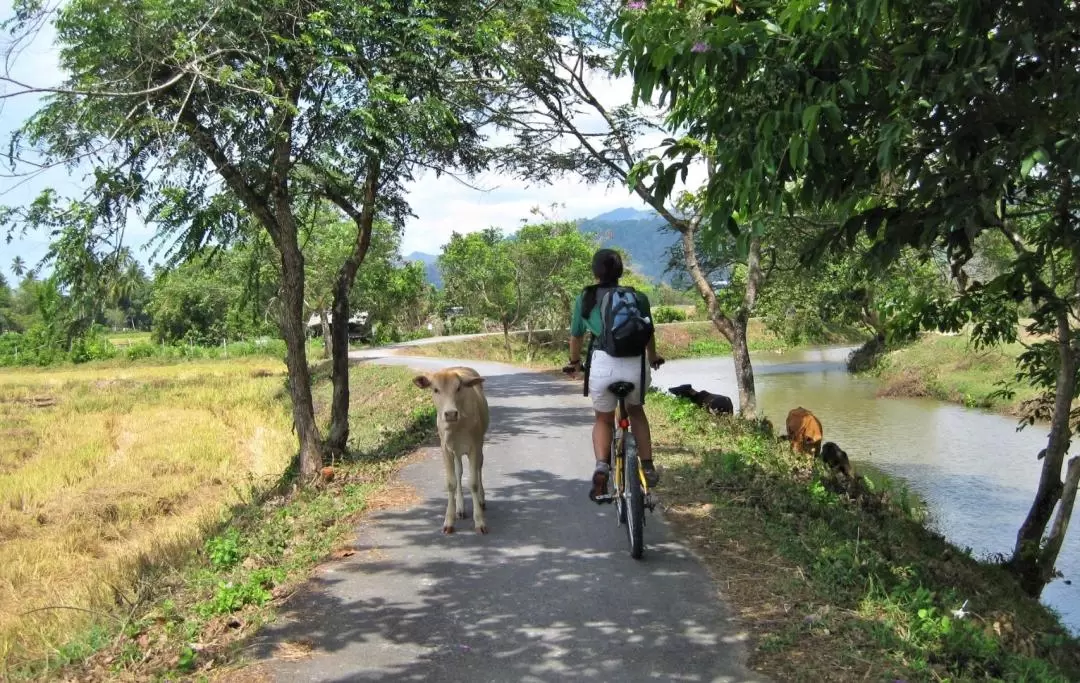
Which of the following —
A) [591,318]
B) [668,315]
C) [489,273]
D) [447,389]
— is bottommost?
[447,389]

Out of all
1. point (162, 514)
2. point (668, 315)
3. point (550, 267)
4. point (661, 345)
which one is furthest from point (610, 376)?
point (668, 315)

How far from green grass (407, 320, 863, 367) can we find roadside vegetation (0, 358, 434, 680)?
11.8 meters

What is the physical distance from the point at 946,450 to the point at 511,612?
1456 cm

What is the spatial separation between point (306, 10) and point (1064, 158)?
7085mm

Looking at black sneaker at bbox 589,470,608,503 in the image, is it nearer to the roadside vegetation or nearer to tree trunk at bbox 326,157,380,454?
the roadside vegetation

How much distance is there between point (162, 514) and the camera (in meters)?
12.5

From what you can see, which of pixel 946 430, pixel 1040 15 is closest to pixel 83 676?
pixel 1040 15

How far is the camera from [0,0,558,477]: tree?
6.68 metres

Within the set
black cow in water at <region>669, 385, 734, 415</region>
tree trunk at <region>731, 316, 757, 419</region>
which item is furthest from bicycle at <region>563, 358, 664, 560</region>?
tree trunk at <region>731, 316, 757, 419</region>

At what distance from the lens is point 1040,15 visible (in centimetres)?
354

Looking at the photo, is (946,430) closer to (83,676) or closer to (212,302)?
(83,676)

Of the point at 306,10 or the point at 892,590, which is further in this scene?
the point at 306,10

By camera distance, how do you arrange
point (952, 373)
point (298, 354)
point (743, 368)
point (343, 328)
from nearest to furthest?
point (298, 354) → point (343, 328) → point (743, 368) → point (952, 373)

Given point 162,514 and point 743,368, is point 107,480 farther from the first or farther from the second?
point 743,368
